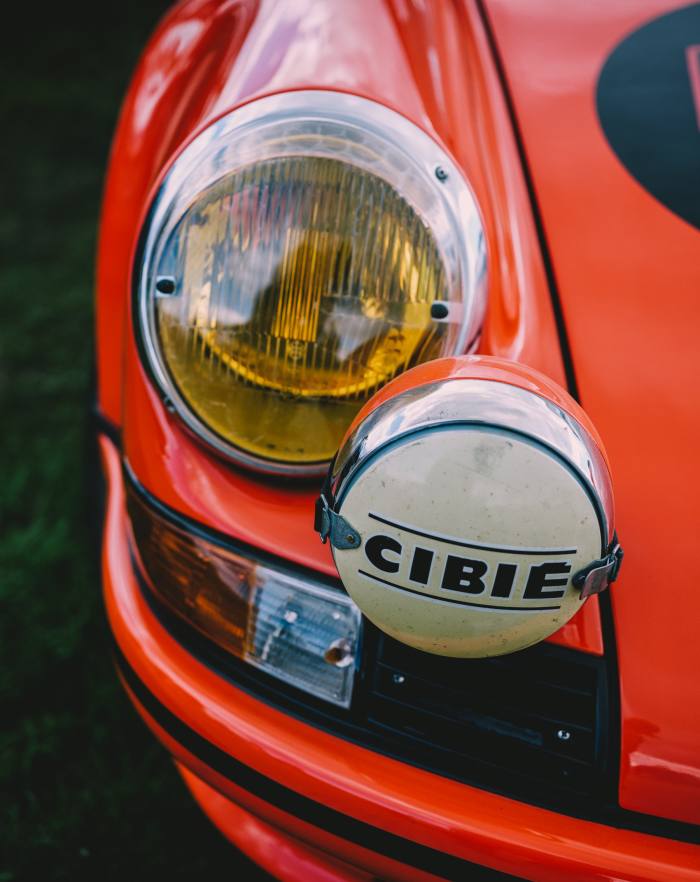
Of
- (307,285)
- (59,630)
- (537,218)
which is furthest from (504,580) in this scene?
(59,630)

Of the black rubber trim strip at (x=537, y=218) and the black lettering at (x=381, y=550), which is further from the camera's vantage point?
the black rubber trim strip at (x=537, y=218)

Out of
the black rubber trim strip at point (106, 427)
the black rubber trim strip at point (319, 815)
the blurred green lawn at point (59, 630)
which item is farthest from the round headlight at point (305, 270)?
the blurred green lawn at point (59, 630)

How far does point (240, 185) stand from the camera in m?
0.94

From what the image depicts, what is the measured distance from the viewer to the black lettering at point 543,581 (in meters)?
0.74

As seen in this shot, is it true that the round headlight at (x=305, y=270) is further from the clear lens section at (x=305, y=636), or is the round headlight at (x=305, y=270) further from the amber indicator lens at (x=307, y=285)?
the clear lens section at (x=305, y=636)

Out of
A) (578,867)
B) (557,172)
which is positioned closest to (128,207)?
(557,172)

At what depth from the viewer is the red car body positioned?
0.83 metres

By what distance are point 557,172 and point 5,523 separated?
1685 millimetres

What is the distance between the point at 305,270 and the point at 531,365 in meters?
0.28

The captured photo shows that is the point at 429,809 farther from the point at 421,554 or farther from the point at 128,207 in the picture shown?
the point at 128,207

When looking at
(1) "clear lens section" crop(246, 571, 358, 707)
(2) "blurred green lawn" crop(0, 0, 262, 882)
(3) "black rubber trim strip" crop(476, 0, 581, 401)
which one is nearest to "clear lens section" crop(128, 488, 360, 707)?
(1) "clear lens section" crop(246, 571, 358, 707)

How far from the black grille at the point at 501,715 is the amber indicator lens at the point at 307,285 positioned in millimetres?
300

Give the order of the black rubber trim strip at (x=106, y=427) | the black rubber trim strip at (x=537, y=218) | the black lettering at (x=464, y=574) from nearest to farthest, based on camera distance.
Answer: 1. the black lettering at (x=464, y=574)
2. the black rubber trim strip at (x=537, y=218)
3. the black rubber trim strip at (x=106, y=427)

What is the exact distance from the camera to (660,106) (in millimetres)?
1146
